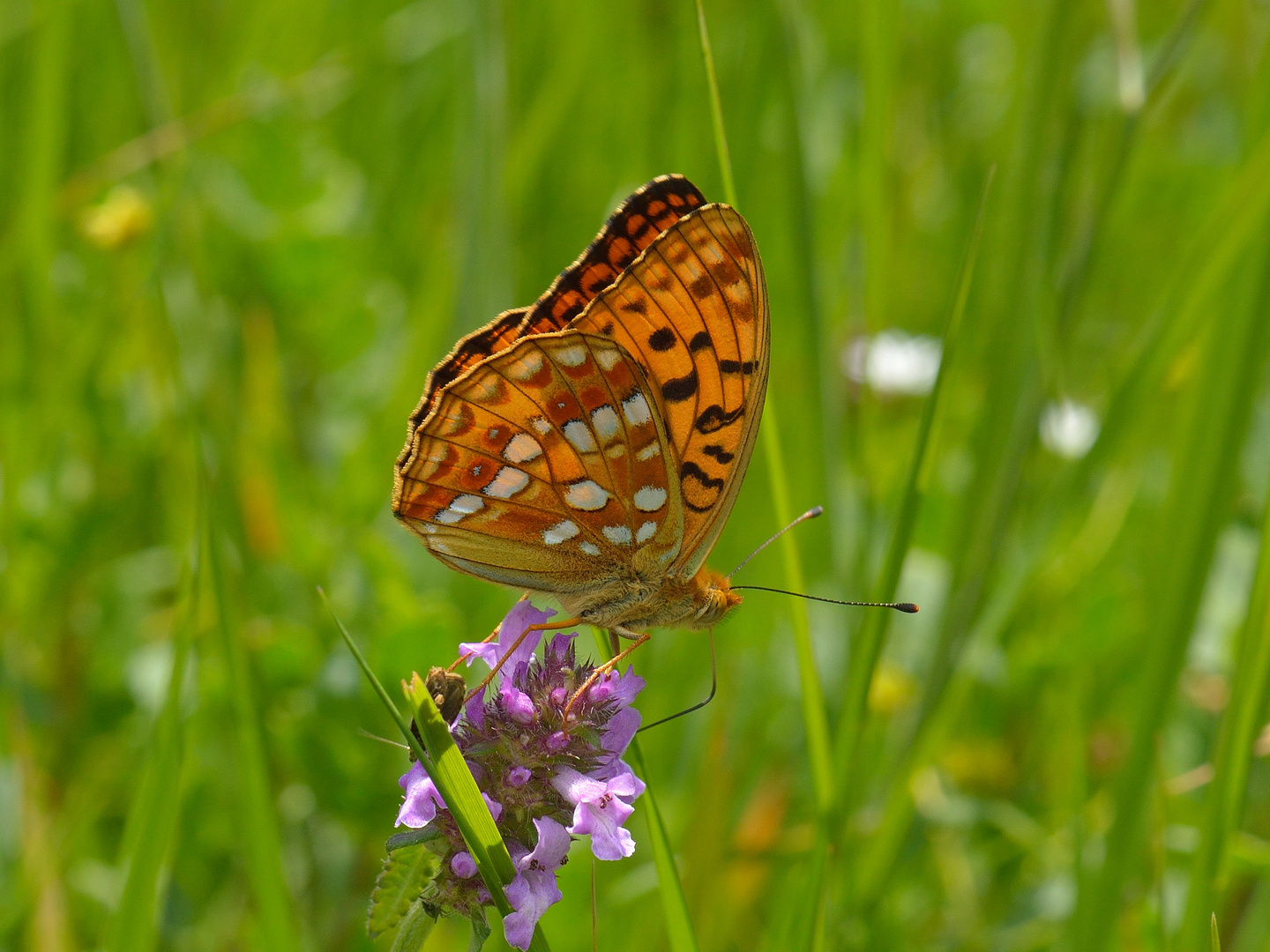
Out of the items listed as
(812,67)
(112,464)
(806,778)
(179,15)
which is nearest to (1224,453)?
(806,778)

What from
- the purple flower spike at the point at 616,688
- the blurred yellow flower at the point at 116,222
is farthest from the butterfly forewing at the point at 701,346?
the blurred yellow flower at the point at 116,222

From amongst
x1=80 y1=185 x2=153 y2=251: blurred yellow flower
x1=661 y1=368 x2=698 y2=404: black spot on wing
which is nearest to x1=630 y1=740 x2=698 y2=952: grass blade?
x1=661 y1=368 x2=698 y2=404: black spot on wing

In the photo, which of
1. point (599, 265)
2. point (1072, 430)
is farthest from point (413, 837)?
point (1072, 430)

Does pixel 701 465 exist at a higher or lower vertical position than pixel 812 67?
lower

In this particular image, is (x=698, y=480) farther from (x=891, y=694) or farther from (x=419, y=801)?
(x=891, y=694)

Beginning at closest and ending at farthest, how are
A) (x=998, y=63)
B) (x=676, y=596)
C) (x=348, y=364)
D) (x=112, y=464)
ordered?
(x=676, y=596), (x=112, y=464), (x=348, y=364), (x=998, y=63)

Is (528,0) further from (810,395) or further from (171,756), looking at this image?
(171,756)
